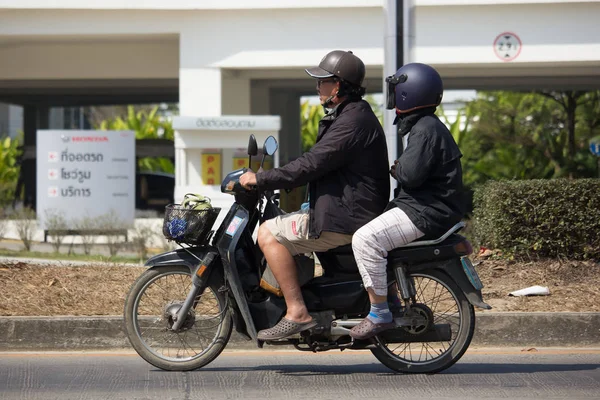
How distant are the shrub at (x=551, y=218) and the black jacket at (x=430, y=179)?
381cm

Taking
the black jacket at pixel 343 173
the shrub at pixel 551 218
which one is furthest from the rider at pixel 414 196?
the shrub at pixel 551 218

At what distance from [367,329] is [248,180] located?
3.79ft

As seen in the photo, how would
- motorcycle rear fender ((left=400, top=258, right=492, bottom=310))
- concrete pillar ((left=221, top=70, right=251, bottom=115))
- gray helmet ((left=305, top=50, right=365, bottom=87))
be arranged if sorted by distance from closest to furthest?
gray helmet ((left=305, top=50, right=365, bottom=87)), motorcycle rear fender ((left=400, top=258, right=492, bottom=310)), concrete pillar ((left=221, top=70, right=251, bottom=115))

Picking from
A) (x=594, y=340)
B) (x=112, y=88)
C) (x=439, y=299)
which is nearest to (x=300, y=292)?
(x=439, y=299)

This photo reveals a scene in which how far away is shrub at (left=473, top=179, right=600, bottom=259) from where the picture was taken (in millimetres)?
10188

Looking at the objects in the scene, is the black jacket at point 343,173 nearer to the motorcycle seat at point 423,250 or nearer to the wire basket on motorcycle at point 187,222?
the motorcycle seat at point 423,250

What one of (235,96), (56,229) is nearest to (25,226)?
(56,229)

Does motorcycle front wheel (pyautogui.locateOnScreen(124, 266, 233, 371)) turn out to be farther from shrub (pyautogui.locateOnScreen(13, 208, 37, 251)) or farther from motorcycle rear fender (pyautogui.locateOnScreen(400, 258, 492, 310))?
shrub (pyautogui.locateOnScreen(13, 208, 37, 251))

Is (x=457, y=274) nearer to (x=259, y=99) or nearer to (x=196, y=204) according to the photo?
(x=196, y=204)

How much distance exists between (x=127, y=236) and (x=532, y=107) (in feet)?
73.7

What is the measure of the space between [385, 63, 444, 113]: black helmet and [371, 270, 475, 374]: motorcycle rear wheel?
1055mm

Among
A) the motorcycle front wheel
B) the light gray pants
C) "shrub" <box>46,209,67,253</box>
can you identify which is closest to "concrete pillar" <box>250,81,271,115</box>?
"shrub" <box>46,209,67,253</box>

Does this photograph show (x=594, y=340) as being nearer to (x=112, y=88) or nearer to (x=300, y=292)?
(x=300, y=292)

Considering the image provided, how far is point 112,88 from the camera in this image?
86.4 feet
